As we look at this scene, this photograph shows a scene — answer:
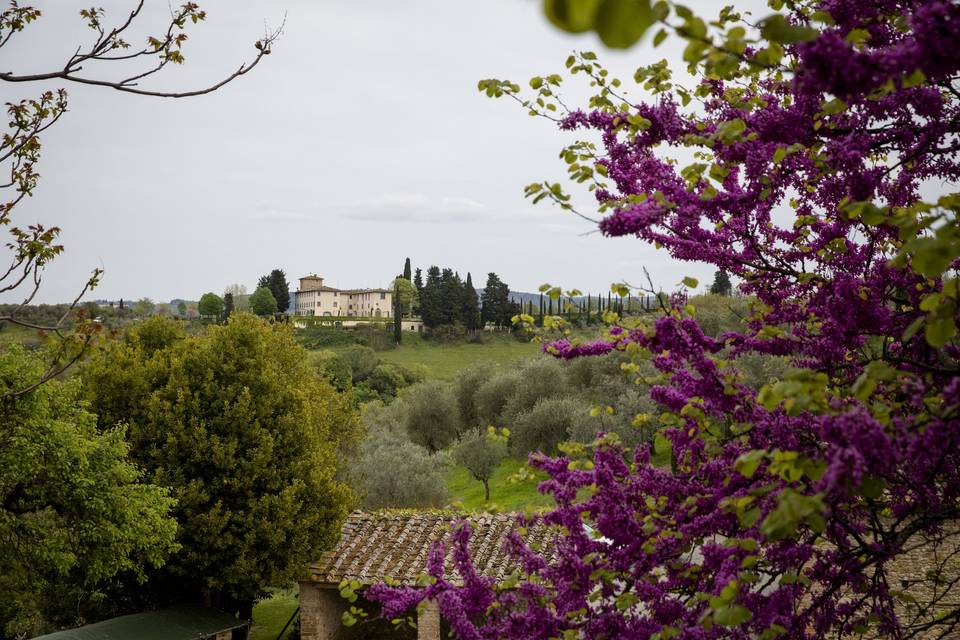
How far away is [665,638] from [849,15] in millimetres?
2968

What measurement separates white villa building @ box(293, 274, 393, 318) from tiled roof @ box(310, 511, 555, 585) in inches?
4497

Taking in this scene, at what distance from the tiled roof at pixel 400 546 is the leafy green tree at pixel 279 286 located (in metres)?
89.1

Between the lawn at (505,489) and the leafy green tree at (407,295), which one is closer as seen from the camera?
the lawn at (505,489)

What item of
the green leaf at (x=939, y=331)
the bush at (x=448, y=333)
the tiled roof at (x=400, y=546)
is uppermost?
the green leaf at (x=939, y=331)

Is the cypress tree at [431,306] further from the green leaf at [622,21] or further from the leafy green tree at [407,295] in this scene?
the green leaf at [622,21]

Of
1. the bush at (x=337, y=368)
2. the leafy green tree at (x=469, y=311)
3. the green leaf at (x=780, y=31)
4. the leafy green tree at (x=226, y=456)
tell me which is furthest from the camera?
the leafy green tree at (x=469, y=311)

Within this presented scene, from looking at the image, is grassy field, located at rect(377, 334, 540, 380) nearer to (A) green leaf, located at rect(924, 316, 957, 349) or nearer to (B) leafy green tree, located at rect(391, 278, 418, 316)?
(B) leafy green tree, located at rect(391, 278, 418, 316)

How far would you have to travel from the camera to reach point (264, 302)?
93750 mm

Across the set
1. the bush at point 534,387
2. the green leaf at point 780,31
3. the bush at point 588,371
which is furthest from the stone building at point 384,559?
the bush at point 588,371

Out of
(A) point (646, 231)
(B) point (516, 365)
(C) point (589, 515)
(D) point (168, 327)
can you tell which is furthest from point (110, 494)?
(B) point (516, 365)

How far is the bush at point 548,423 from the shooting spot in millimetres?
35156

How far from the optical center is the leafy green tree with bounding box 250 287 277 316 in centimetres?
9319

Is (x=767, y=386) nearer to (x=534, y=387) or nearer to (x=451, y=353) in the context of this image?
(x=534, y=387)

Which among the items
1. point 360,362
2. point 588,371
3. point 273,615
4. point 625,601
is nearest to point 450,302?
point 360,362
